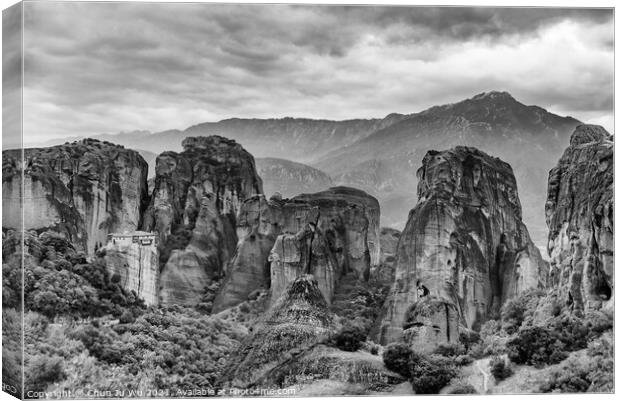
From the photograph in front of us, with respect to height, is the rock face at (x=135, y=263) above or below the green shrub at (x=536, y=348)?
above

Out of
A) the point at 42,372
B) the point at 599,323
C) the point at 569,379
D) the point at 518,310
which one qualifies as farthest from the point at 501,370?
the point at 42,372

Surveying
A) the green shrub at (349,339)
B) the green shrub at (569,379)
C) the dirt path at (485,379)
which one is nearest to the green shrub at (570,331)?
the green shrub at (569,379)

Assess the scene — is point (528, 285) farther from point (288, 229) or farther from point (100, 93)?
point (100, 93)

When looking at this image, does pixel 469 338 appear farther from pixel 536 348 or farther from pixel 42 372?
pixel 42 372

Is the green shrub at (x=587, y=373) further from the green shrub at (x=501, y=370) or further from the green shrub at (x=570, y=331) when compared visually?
the green shrub at (x=501, y=370)

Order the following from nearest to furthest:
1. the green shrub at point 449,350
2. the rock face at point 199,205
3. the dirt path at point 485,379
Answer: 1. the dirt path at point 485,379
2. the green shrub at point 449,350
3. the rock face at point 199,205

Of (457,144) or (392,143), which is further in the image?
(392,143)
